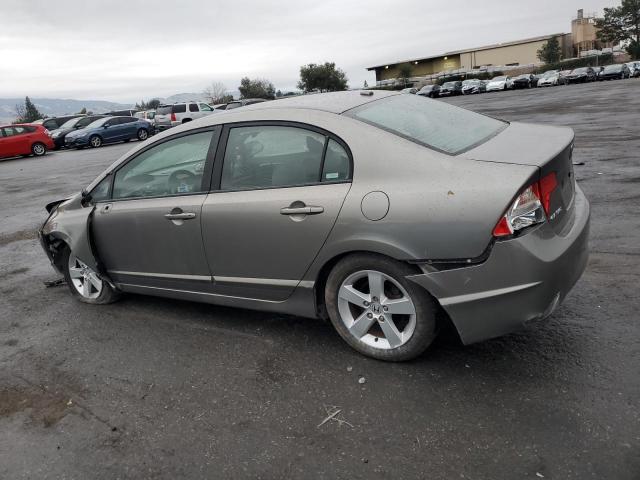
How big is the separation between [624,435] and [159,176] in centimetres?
Result: 341

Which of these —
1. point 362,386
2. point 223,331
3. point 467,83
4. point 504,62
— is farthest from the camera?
point 504,62

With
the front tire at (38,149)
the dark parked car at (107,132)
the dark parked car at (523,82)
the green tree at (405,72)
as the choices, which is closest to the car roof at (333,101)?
the front tire at (38,149)

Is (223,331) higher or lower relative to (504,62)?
lower

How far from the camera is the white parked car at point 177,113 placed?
3139 cm

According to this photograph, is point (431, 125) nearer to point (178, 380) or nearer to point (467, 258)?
point (467, 258)

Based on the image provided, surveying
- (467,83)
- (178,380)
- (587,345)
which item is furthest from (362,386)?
(467,83)

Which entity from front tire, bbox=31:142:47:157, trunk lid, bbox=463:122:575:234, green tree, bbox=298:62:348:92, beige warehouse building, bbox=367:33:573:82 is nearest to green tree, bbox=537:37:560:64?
beige warehouse building, bbox=367:33:573:82

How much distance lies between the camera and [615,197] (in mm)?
A: 6379

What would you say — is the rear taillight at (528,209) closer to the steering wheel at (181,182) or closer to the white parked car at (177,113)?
the steering wheel at (181,182)

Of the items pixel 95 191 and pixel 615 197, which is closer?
pixel 95 191

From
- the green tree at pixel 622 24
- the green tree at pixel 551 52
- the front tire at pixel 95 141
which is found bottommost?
the front tire at pixel 95 141

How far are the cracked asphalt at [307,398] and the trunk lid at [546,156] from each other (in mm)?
135

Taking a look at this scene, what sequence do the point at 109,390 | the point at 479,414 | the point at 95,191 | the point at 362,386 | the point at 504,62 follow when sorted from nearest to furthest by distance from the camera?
1. the point at 479,414
2. the point at 362,386
3. the point at 109,390
4. the point at 95,191
5. the point at 504,62

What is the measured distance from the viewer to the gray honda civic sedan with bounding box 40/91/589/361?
2.80 m
